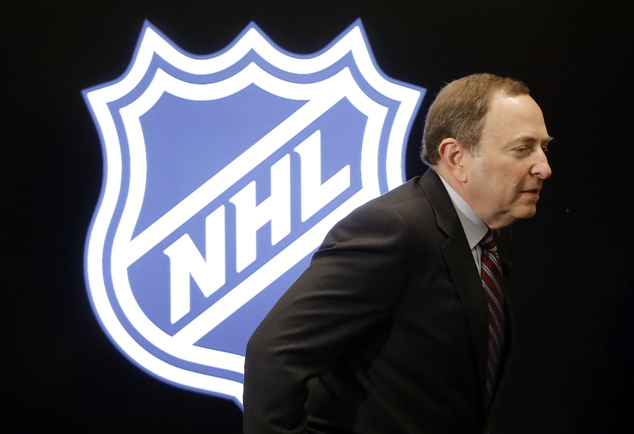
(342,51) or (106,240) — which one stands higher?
(342,51)

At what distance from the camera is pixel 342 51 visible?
2.16 m

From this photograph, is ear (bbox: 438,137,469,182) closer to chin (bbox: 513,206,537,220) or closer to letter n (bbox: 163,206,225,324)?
chin (bbox: 513,206,537,220)

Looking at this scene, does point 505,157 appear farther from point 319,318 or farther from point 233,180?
point 233,180

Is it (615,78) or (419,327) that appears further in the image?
(615,78)

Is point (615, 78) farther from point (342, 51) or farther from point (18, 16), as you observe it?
point (18, 16)

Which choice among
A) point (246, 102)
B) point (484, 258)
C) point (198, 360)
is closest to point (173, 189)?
point (246, 102)

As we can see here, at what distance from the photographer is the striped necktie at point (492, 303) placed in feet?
4.07

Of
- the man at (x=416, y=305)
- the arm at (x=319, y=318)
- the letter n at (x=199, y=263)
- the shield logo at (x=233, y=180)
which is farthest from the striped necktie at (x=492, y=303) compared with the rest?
the letter n at (x=199, y=263)

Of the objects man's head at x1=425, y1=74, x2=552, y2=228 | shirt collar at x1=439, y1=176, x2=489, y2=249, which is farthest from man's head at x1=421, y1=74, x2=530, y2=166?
shirt collar at x1=439, y1=176, x2=489, y2=249

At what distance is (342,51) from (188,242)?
0.89 m

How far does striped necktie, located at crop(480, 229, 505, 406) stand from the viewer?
4.07 feet

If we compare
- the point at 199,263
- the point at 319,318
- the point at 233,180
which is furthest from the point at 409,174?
the point at 319,318

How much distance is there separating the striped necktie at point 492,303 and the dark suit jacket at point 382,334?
67 mm

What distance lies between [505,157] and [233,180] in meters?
1.13
